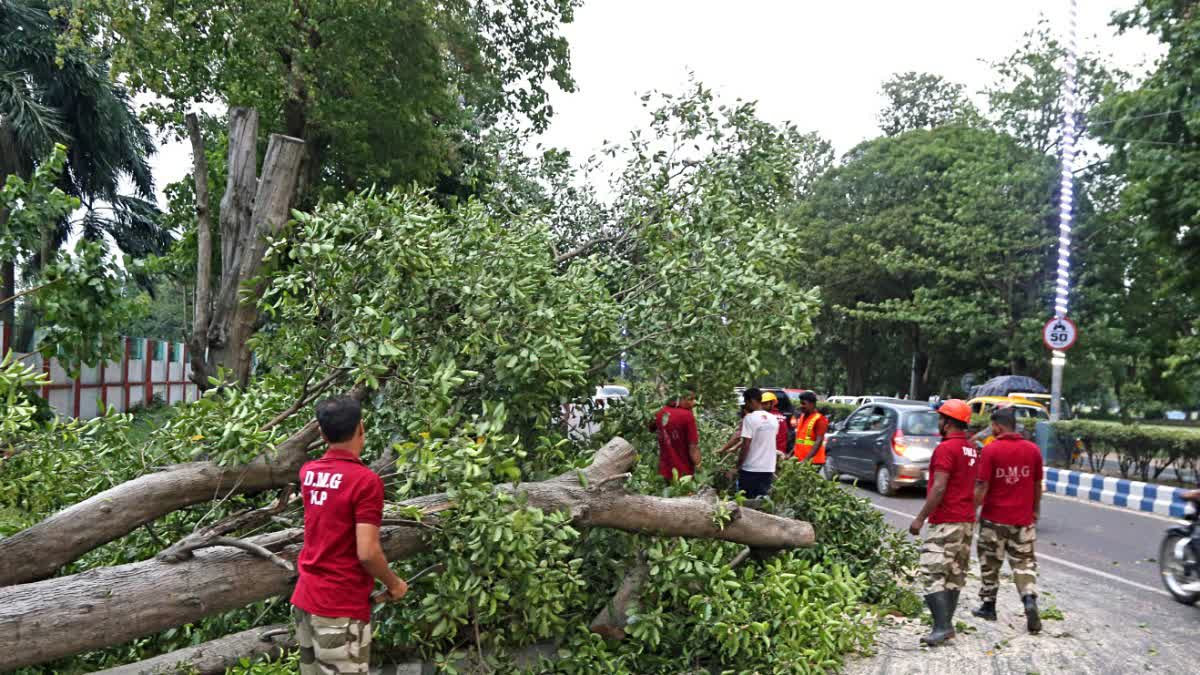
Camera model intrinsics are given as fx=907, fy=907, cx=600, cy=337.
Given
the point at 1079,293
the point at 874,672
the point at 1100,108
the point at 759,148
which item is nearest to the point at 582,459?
the point at 874,672

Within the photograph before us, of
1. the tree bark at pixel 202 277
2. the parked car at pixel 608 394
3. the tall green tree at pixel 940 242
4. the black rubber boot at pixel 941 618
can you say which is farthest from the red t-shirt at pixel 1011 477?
the tall green tree at pixel 940 242

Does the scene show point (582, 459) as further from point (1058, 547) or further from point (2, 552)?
point (1058, 547)

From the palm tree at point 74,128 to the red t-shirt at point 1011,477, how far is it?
54.7 feet

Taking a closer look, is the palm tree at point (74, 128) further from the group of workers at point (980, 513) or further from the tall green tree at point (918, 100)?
the tall green tree at point (918, 100)

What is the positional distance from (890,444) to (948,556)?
781 cm

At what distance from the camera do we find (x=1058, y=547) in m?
9.95

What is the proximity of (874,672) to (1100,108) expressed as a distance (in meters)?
14.7

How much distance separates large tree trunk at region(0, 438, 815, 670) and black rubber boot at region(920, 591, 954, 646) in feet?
6.86

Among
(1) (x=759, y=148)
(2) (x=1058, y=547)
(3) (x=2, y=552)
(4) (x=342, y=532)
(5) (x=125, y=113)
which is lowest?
(2) (x=1058, y=547)

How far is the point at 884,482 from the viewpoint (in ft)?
45.0

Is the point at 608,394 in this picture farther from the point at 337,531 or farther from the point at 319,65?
the point at 319,65

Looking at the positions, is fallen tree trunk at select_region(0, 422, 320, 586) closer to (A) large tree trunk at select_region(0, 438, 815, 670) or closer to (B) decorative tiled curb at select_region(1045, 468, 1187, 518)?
(A) large tree trunk at select_region(0, 438, 815, 670)

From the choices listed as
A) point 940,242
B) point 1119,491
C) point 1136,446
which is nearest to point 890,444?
point 1119,491

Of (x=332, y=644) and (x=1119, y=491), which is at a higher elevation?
(x=332, y=644)
